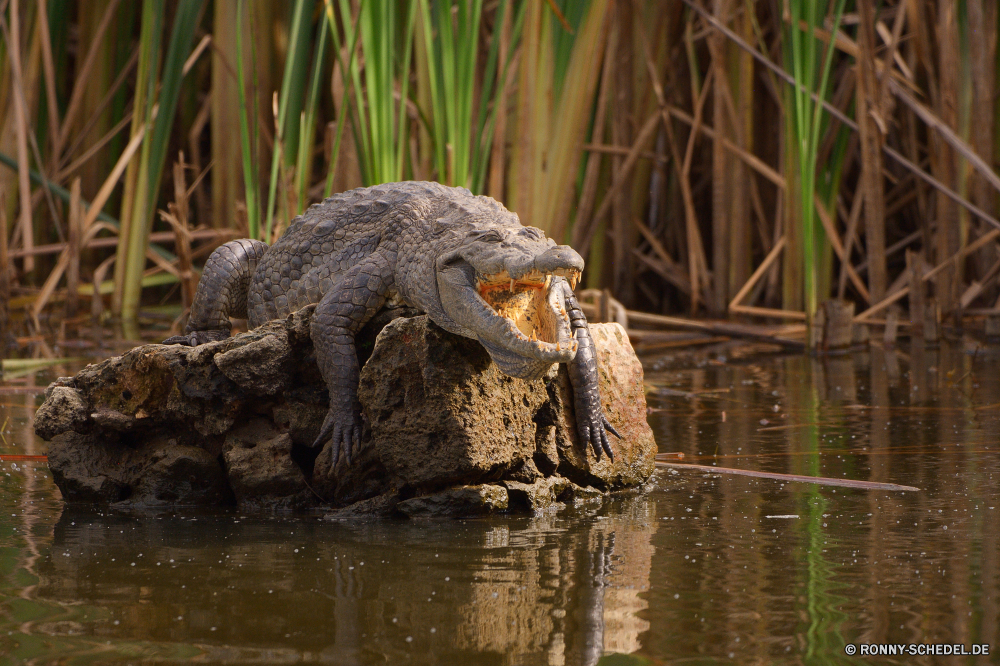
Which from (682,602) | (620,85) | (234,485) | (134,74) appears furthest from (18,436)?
(134,74)

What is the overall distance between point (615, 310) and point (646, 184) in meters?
2.39

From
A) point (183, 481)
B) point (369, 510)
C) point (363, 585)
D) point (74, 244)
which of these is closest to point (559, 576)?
point (363, 585)

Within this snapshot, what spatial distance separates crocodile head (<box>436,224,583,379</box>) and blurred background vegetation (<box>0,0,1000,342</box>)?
2.14m

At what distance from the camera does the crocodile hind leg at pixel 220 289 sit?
4.20 meters

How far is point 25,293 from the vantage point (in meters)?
8.44

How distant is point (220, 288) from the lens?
4.21m

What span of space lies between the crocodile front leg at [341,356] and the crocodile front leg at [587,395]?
0.69 meters

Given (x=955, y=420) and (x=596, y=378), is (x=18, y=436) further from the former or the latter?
(x=955, y=420)

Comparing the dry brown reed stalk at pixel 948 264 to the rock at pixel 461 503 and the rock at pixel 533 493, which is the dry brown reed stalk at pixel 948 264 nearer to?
the rock at pixel 533 493

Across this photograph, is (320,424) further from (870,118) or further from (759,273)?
(759,273)

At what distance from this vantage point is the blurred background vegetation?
5.57 metres

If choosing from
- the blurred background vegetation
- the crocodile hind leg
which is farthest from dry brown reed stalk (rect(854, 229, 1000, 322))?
the crocodile hind leg

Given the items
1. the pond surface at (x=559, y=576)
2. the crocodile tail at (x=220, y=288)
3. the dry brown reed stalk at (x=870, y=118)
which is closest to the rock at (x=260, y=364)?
the pond surface at (x=559, y=576)

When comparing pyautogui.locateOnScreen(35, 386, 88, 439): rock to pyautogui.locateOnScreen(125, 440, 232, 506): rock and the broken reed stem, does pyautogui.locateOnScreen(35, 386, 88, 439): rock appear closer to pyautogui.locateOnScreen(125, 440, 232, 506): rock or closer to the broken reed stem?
pyautogui.locateOnScreen(125, 440, 232, 506): rock
